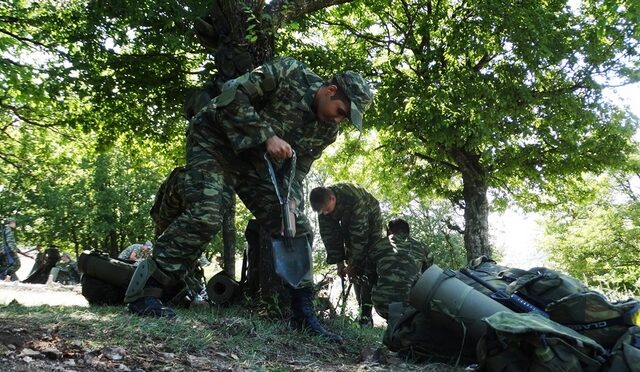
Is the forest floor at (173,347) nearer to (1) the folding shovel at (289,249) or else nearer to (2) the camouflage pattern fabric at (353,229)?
(1) the folding shovel at (289,249)

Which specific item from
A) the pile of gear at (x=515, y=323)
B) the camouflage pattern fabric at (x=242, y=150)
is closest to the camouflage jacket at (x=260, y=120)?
the camouflage pattern fabric at (x=242, y=150)

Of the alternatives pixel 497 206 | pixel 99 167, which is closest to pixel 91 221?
pixel 99 167

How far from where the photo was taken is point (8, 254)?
15.4 meters

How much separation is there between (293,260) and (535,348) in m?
1.87

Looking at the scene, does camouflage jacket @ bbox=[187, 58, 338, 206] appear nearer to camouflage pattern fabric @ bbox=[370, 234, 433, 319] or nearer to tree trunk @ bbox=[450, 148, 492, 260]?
camouflage pattern fabric @ bbox=[370, 234, 433, 319]

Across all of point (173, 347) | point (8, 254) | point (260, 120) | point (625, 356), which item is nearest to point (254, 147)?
point (260, 120)

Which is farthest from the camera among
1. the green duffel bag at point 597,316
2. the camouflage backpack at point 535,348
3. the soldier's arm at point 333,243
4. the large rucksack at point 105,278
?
the soldier's arm at point 333,243

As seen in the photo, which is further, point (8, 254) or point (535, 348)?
point (8, 254)

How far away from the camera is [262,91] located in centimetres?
380

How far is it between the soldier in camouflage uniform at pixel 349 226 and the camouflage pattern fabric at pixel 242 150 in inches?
79.0

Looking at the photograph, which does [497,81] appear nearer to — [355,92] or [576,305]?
[355,92]

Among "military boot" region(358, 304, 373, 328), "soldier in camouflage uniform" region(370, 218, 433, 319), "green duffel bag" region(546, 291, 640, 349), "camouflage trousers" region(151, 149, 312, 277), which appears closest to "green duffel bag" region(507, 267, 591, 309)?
"green duffel bag" region(546, 291, 640, 349)

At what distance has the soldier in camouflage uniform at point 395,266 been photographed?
19.2ft

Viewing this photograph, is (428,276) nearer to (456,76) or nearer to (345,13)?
(456,76)
